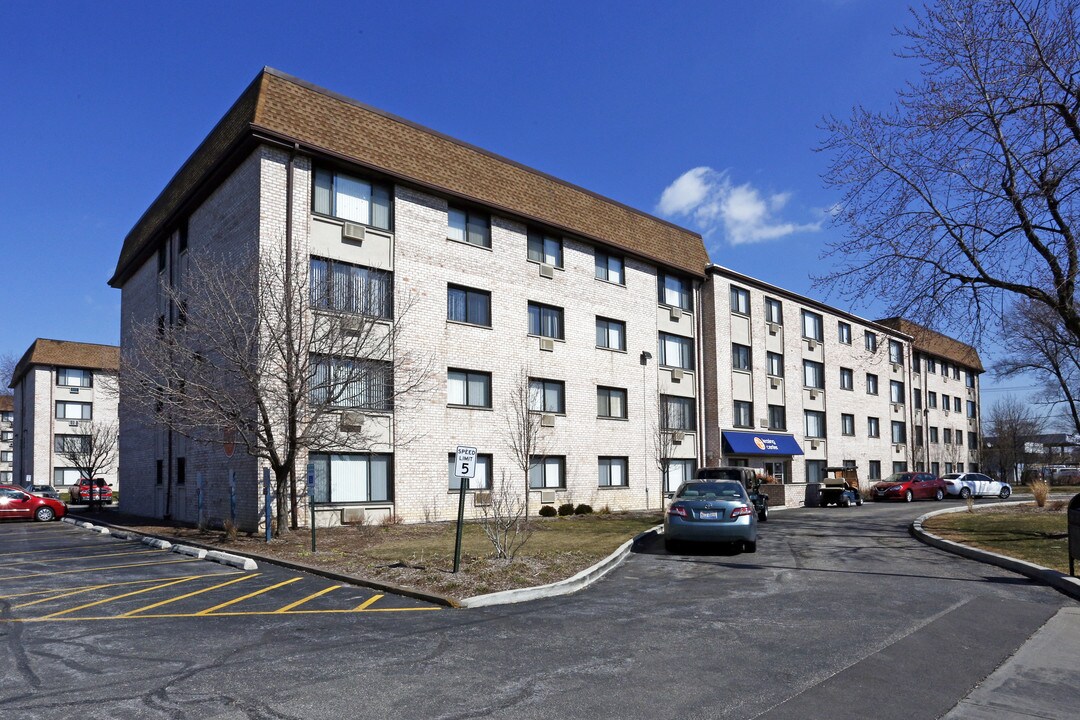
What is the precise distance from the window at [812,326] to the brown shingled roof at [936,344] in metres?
3.60

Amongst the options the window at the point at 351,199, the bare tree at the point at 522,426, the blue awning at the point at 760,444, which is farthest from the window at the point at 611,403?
the window at the point at 351,199

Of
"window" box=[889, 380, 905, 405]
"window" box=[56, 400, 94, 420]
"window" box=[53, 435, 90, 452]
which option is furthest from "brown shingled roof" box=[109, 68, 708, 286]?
"window" box=[56, 400, 94, 420]

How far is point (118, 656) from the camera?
7.54m

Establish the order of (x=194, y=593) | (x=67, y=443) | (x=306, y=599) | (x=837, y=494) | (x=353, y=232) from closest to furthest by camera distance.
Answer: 1. (x=306, y=599)
2. (x=194, y=593)
3. (x=353, y=232)
4. (x=837, y=494)
5. (x=67, y=443)

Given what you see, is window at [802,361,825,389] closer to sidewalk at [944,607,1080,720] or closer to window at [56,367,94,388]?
sidewalk at [944,607,1080,720]

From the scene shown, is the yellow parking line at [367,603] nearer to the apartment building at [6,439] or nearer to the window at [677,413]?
the window at [677,413]

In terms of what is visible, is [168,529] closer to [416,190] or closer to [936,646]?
[416,190]

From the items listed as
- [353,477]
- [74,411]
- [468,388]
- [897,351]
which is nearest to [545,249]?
[468,388]

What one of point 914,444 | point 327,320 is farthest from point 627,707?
point 914,444

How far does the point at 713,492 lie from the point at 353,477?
10659 millimetres

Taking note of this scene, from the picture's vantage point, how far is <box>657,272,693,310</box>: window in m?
34.2

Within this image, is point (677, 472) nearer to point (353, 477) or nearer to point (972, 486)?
point (353, 477)

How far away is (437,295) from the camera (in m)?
24.8

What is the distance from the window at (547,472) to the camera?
27719 mm
